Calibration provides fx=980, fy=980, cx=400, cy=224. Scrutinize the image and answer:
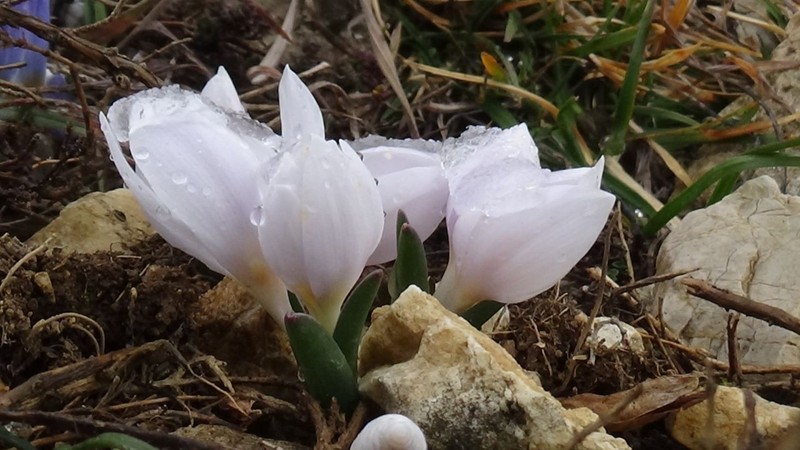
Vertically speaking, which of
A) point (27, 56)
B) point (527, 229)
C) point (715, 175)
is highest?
point (527, 229)

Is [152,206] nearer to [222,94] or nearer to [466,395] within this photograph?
[222,94]

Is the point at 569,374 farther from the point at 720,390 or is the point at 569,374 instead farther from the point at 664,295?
the point at 664,295

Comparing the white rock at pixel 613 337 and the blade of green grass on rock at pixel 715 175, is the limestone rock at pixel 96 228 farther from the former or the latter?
the blade of green grass on rock at pixel 715 175

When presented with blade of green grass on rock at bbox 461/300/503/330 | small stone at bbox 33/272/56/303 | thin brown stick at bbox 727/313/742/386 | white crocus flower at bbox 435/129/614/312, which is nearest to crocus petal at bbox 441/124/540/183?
white crocus flower at bbox 435/129/614/312

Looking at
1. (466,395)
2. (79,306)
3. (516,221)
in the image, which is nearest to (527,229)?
(516,221)

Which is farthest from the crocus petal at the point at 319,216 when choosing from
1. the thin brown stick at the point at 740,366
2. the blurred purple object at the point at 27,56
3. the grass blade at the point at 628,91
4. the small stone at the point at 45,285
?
the grass blade at the point at 628,91

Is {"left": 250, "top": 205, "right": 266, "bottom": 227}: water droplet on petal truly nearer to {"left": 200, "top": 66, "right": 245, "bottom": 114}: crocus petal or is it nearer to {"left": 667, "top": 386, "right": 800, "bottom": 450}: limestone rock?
{"left": 200, "top": 66, "right": 245, "bottom": 114}: crocus petal

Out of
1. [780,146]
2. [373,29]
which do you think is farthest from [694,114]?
[373,29]
